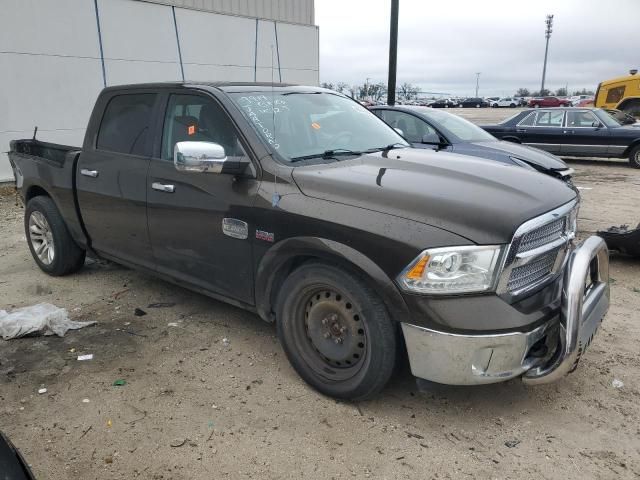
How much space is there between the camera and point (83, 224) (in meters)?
4.92

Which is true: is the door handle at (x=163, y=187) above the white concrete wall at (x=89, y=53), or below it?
below

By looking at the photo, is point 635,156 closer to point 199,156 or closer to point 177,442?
point 199,156

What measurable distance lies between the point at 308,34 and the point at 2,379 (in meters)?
14.8

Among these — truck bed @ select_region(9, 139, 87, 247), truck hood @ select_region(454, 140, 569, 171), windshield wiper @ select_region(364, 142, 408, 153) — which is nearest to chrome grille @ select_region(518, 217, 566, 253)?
windshield wiper @ select_region(364, 142, 408, 153)

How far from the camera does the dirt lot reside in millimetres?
2666

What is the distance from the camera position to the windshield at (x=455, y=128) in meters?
7.91

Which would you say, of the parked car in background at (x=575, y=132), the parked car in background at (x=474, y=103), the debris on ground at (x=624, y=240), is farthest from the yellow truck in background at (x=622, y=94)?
the parked car in background at (x=474, y=103)

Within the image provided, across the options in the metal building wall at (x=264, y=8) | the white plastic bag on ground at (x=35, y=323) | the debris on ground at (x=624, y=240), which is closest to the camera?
the white plastic bag on ground at (x=35, y=323)

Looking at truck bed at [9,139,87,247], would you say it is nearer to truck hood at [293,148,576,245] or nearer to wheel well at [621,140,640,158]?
truck hood at [293,148,576,245]

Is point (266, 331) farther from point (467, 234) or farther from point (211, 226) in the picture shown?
point (467, 234)

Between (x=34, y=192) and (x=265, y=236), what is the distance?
11.3 ft

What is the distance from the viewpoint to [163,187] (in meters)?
3.94

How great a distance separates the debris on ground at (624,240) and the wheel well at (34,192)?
5.75 metres

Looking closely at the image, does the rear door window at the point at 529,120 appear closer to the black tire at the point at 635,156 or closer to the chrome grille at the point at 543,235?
the black tire at the point at 635,156
